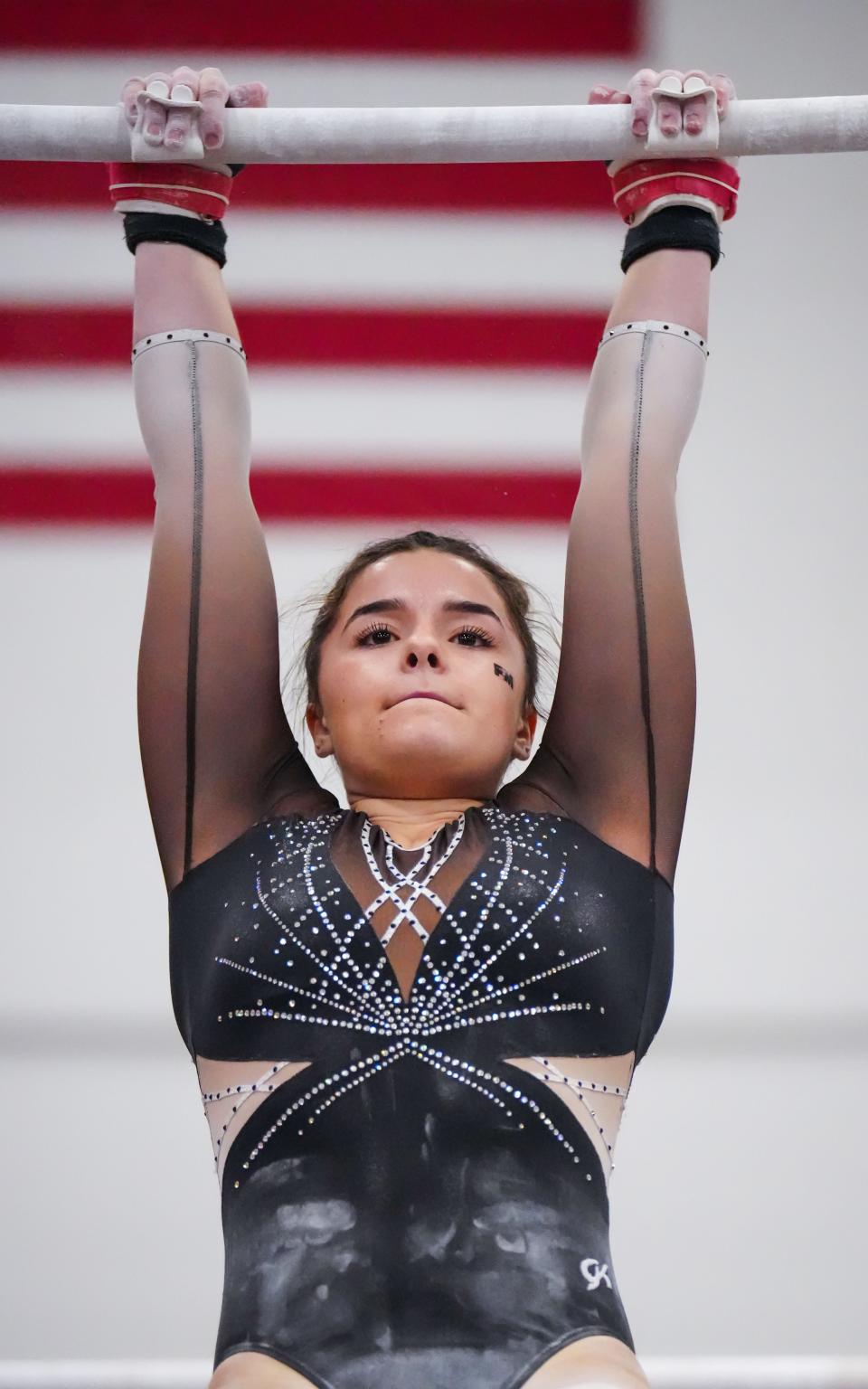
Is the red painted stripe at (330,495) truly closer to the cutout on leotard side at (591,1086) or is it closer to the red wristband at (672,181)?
the red wristband at (672,181)

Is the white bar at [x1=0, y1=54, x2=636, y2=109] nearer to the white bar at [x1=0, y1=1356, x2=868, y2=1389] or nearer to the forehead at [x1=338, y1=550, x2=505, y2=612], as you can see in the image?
the forehead at [x1=338, y1=550, x2=505, y2=612]

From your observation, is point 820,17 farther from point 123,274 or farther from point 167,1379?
point 167,1379

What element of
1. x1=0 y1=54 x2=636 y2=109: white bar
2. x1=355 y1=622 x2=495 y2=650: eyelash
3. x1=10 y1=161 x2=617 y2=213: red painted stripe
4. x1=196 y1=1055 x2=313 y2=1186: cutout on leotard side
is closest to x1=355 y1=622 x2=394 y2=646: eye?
x1=355 y1=622 x2=495 y2=650: eyelash

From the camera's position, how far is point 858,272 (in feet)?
7.93

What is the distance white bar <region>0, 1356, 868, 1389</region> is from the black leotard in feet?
1.27

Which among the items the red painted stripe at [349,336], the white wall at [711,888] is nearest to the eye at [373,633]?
the white wall at [711,888]

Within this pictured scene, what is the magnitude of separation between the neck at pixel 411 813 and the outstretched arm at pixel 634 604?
0.08 metres

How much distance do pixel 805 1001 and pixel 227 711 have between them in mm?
1248

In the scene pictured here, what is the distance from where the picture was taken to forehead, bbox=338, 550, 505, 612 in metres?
1.35

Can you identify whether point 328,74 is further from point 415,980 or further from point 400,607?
point 415,980

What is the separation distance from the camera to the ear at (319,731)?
140cm

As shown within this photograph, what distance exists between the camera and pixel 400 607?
1.34 m

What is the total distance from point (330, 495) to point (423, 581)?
3.28 ft

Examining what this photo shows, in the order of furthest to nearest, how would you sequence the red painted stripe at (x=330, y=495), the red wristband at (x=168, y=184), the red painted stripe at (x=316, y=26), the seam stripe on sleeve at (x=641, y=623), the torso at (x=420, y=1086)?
the red painted stripe at (x=316, y=26) < the red painted stripe at (x=330, y=495) < the red wristband at (x=168, y=184) < the seam stripe on sleeve at (x=641, y=623) < the torso at (x=420, y=1086)
